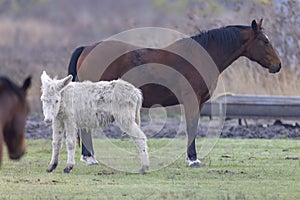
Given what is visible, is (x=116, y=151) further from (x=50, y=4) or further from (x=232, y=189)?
(x=50, y=4)

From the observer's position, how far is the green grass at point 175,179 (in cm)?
973

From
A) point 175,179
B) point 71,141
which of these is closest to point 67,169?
point 71,141

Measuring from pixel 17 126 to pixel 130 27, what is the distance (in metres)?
14.3

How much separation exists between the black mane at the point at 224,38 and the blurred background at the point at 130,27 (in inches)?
207

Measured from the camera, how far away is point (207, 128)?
17719mm

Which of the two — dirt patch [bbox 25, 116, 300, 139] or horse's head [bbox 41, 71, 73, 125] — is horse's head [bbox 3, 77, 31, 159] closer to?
horse's head [bbox 41, 71, 73, 125]

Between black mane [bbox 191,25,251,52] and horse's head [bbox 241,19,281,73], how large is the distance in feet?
0.38

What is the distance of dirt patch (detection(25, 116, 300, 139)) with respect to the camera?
17.0m

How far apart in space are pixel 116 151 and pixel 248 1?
24.0 ft

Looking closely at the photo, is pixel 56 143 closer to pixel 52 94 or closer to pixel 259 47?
pixel 52 94

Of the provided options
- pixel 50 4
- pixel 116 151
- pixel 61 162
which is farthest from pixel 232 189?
pixel 50 4

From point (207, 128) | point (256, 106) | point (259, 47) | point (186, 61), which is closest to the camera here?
point (186, 61)

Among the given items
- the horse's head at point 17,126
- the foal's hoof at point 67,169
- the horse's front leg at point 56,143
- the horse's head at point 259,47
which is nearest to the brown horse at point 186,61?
the horse's head at point 259,47

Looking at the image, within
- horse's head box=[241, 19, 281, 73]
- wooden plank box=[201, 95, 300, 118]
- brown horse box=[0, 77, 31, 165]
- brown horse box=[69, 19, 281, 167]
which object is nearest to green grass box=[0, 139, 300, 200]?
brown horse box=[69, 19, 281, 167]
